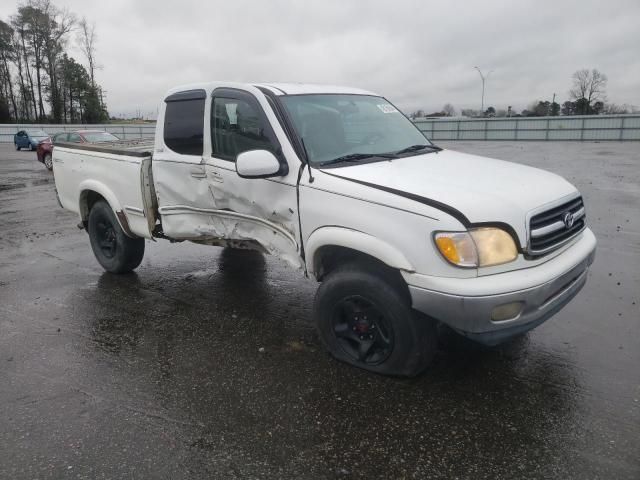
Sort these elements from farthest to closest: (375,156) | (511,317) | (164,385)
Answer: (375,156), (164,385), (511,317)

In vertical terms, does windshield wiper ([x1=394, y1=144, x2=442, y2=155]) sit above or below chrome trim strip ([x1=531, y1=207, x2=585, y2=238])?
above

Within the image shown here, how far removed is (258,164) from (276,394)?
157 centimetres

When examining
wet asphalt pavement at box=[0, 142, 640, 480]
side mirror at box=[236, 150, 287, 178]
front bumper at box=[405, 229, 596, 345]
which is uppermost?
side mirror at box=[236, 150, 287, 178]

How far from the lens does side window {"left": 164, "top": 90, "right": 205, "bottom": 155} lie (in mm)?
4562

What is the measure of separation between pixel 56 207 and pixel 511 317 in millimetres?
10506

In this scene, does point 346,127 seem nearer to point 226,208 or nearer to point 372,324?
point 226,208

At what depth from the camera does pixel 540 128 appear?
32562 millimetres

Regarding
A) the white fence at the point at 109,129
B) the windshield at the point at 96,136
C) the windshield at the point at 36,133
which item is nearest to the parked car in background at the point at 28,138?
the windshield at the point at 36,133

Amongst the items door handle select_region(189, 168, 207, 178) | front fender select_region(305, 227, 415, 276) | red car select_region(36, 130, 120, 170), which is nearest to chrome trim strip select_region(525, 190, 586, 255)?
front fender select_region(305, 227, 415, 276)

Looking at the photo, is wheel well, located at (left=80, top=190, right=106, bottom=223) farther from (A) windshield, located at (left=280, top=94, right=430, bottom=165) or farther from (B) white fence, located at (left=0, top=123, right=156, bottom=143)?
(B) white fence, located at (left=0, top=123, right=156, bottom=143)

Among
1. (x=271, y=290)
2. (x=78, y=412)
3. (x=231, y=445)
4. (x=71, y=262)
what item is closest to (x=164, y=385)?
(x=78, y=412)

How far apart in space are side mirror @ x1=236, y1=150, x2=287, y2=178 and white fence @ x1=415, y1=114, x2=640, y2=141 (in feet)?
87.6

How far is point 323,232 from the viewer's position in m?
3.49

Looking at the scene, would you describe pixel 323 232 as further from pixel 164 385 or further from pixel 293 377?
pixel 164 385
